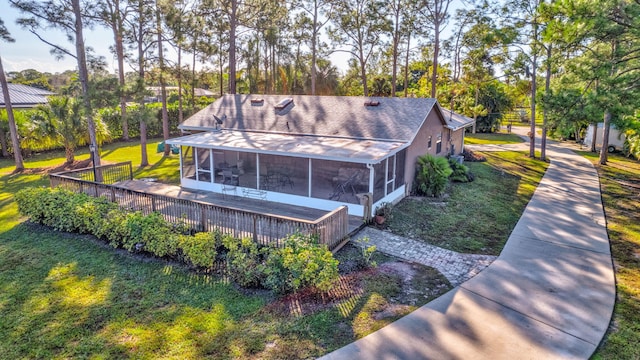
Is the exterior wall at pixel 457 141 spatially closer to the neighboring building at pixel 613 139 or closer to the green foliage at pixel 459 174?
the green foliage at pixel 459 174

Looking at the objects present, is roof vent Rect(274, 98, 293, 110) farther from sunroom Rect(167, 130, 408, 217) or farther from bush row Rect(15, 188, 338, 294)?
bush row Rect(15, 188, 338, 294)

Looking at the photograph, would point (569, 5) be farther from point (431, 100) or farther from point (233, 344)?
point (233, 344)

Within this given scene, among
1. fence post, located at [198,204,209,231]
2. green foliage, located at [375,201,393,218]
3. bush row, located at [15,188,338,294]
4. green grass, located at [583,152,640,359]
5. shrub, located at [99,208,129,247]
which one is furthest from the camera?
green foliage, located at [375,201,393,218]

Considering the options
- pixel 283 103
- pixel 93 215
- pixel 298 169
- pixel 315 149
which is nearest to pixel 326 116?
pixel 283 103

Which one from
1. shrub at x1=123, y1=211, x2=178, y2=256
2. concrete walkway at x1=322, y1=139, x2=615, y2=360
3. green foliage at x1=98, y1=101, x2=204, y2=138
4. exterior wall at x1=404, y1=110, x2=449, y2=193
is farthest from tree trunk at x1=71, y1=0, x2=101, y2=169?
concrete walkway at x1=322, y1=139, x2=615, y2=360

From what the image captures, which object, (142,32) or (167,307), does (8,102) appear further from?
(167,307)

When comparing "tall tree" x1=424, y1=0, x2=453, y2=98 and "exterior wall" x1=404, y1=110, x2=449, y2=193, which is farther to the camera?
"tall tree" x1=424, y1=0, x2=453, y2=98

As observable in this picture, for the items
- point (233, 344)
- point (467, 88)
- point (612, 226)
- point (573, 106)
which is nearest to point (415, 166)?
point (573, 106)
